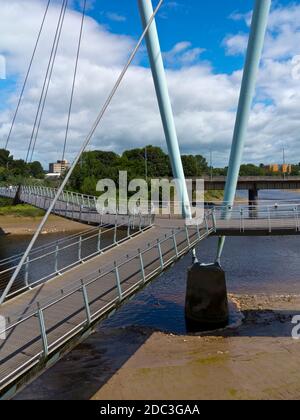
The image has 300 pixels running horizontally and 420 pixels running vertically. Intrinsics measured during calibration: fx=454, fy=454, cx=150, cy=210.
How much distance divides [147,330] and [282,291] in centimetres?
910

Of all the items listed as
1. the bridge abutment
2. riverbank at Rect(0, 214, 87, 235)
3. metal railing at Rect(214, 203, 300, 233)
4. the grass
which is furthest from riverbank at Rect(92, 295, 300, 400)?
the grass

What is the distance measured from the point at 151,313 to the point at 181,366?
6.37 meters

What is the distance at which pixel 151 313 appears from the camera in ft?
71.8

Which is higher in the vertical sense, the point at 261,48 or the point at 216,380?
the point at 261,48

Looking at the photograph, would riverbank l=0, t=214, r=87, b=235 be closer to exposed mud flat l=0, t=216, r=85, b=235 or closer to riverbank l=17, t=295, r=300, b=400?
exposed mud flat l=0, t=216, r=85, b=235

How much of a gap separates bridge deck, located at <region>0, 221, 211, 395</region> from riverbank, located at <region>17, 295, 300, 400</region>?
11.4 ft

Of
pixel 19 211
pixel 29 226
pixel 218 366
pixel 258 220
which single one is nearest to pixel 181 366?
pixel 218 366

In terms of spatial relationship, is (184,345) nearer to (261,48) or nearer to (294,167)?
(261,48)

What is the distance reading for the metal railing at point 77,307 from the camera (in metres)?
8.71

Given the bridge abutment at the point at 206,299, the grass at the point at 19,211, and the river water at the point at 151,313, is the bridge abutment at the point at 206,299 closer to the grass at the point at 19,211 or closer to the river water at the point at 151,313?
the river water at the point at 151,313

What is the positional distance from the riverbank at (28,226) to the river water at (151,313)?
1086 inches

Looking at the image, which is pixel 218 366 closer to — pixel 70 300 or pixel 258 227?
pixel 258 227
